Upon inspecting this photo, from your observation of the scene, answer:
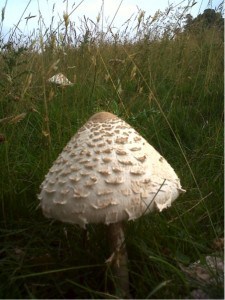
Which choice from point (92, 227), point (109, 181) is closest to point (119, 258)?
point (92, 227)

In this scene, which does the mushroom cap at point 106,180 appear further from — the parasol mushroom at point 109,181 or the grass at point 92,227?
the grass at point 92,227

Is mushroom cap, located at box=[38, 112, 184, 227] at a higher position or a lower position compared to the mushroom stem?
higher

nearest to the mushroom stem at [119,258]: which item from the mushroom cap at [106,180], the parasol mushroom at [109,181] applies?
the parasol mushroom at [109,181]

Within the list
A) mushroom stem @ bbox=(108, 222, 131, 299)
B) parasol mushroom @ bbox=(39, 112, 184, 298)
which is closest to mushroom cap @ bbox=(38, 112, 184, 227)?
parasol mushroom @ bbox=(39, 112, 184, 298)

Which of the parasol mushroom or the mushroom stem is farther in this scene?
the mushroom stem

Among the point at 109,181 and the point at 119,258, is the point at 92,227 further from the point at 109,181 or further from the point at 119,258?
the point at 109,181

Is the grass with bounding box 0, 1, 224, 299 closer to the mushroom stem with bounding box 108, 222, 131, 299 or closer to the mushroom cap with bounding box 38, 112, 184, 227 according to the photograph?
the mushroom stem with bounding box 108, 222, 131, 299

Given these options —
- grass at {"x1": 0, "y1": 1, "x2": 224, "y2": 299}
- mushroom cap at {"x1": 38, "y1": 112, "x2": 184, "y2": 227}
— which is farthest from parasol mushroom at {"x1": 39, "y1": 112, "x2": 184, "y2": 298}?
grass at {"x1": 0, "y1": 1, "x2": 224, "y2": 299}
